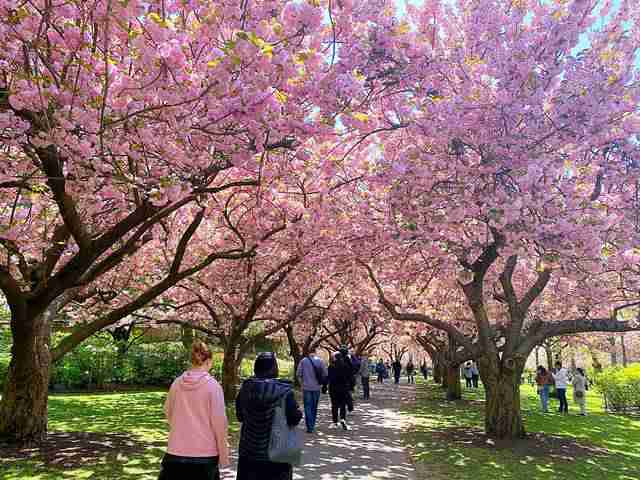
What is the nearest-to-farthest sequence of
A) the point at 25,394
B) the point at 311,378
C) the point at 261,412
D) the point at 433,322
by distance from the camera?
Answer: the point at 261,412 → the point at 25,394 → the point at 311,378 → the point at 433,322

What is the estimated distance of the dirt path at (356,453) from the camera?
7.25 m

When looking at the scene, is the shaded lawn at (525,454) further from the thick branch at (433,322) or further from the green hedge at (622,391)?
the green hedge at (622,391)

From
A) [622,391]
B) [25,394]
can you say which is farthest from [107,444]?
[622,391]

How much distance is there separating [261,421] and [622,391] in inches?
795

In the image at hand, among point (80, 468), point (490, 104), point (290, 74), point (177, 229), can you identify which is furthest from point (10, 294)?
point (490, 104)

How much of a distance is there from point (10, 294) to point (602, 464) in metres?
9.74

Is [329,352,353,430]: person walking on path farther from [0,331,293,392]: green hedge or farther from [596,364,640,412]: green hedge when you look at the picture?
[0,331,293,392]: green hedge

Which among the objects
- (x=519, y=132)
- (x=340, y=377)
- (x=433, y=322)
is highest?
(x=519, y=132)

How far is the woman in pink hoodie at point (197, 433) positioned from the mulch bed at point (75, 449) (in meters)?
4.36

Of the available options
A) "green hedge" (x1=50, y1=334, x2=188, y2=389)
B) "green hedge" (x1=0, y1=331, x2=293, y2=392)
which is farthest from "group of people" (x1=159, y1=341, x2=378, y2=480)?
"green hedge" (x1=0, y1=331, x2=293, y2=392)

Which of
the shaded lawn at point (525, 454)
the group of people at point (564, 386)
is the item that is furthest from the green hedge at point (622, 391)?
the shaded lawn at point (525, 454)

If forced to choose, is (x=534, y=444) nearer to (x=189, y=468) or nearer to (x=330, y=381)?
(x=330, y=381)

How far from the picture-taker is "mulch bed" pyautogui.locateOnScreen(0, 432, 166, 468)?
7840 millimetres

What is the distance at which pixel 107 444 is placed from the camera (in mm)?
A: 9344
